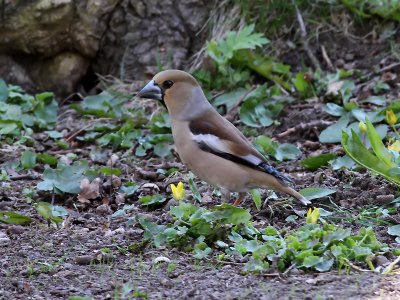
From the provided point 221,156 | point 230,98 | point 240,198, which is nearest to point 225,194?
point 240,198

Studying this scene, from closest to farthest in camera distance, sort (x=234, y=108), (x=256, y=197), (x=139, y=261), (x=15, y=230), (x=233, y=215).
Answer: (x=139, y=261), (x=233, y=215), (x=15, y=230), (x=256, y=197), (x=234, y=108)

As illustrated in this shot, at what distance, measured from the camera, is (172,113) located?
17.5 ft

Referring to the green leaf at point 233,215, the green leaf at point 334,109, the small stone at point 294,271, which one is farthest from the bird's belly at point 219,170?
the green leaf at point 334,109

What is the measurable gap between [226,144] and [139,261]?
1009 mm

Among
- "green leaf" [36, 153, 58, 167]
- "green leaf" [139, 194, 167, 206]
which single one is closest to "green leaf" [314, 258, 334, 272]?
"green leaf" [139, 194, 167, 206]

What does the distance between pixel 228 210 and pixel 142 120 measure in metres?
2.53

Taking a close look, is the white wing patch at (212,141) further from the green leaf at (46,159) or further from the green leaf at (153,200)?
the green leaf at (46,159)

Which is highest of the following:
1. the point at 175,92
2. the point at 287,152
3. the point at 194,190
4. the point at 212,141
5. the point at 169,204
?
the point at 175,92

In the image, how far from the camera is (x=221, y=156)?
5086mm

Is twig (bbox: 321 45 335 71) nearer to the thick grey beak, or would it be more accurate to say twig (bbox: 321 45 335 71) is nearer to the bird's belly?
the thick grey beak

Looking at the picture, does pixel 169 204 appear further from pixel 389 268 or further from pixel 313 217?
pixel 389 268

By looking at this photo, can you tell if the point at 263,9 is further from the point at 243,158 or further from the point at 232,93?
the point at 243,158

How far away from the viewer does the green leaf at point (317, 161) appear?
5895mm

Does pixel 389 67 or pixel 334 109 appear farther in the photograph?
pixel 389 67
